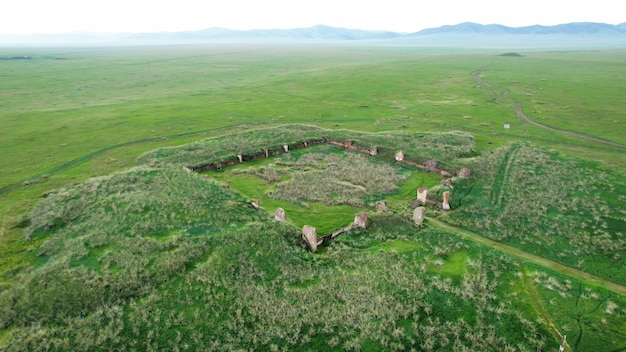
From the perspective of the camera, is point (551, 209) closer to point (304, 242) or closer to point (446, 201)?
point (446, 201)

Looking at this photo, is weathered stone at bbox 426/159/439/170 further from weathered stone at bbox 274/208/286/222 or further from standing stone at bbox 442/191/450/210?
weathered stone at bbox 274/208/286/222

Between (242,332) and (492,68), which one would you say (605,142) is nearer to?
(242,332)

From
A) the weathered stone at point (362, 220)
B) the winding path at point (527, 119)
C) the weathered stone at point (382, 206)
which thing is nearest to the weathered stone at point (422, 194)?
the weathered stone at point (382, 206)

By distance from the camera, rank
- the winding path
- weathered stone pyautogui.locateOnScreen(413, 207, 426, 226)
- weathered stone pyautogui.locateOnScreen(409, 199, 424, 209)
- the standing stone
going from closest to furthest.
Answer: weathered stone pyautogui.locateOnScreen(413, 207, 426, 226), the standing stone, weathered stone pyautogui.locateOnScreen(409, 199, 424, 209), the winding path

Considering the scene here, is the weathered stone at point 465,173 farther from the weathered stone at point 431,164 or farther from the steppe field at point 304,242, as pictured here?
the weathered stone at point 431,164

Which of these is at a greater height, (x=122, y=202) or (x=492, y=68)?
(x=492, y=68)

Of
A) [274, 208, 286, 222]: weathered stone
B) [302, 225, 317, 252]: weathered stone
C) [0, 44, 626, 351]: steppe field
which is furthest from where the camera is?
[274, 208, 286, 222]: weathered stone

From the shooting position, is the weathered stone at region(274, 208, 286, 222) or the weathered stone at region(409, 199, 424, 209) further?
the weathered stone at region(409, 199, 424, 209)

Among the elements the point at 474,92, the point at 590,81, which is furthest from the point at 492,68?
the point at 474,92

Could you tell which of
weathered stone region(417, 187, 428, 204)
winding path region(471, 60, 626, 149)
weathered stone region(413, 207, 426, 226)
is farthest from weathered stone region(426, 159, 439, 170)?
winding path region(471, 60, 626, 149)
